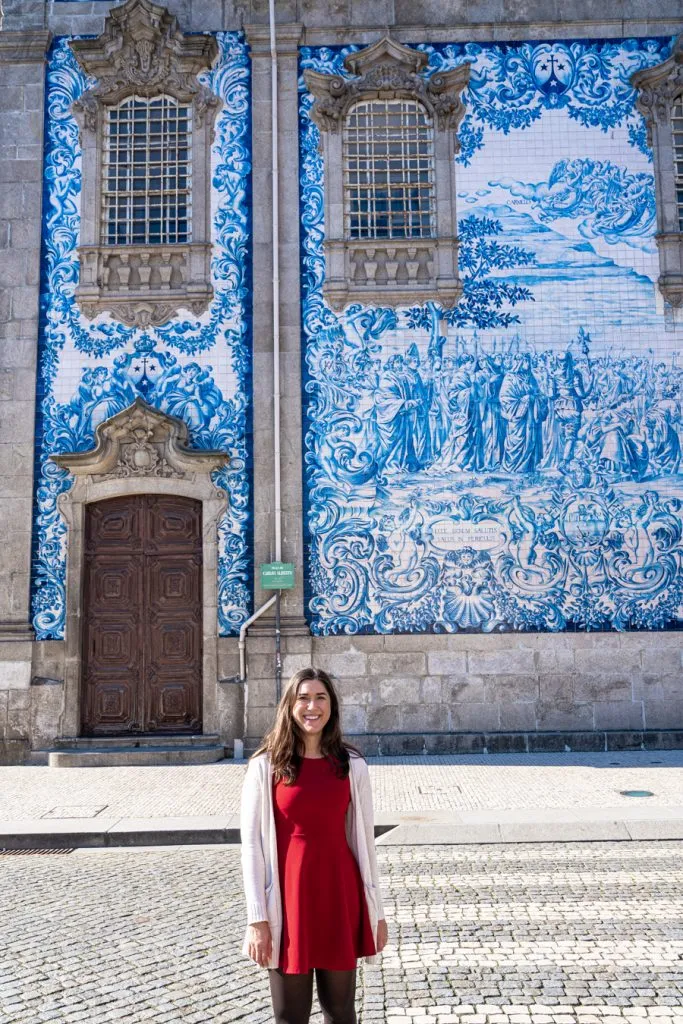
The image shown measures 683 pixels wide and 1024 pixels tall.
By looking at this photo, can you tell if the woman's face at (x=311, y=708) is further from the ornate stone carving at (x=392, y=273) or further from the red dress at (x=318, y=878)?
the ornate stone carving at (x=392, y=273)

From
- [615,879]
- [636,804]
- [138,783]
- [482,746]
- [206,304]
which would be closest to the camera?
[615,879]

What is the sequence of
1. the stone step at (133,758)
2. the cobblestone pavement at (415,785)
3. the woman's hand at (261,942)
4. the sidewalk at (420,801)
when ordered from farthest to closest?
the stone step at (133,758) < the cobblestone pavement at (415,785) < the sidewalk at (420,801) < the woman's hand at (261,942)

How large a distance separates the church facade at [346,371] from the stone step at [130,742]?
12 cm

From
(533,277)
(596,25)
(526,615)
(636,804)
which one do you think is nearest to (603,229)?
(533,277)

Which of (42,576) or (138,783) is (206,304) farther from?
(138,783)

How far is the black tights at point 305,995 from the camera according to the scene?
296cm

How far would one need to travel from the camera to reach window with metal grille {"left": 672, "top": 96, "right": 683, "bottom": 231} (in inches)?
489

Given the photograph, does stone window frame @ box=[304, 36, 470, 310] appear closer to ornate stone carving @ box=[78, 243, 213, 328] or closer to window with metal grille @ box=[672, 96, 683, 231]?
ornate stone carving @ box=[78, 243, 213, 328]

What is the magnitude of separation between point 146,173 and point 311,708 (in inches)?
428

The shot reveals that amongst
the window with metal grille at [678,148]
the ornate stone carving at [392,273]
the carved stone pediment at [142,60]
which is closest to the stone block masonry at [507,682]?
the ornate stone carving at [392,273]

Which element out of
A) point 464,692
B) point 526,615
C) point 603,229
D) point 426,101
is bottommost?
point 464,692

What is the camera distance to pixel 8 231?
12.3 m

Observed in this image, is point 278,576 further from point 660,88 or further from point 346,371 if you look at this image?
point 660,88

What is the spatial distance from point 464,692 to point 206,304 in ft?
18.8
